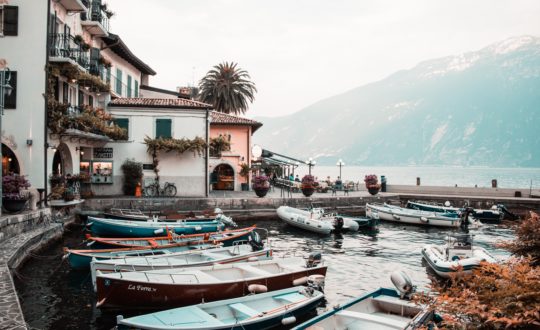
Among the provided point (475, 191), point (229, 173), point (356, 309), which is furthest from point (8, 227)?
point (475, 191)

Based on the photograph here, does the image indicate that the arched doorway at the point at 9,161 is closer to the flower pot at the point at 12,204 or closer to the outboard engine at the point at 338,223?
the flower pot at the point at 12,204

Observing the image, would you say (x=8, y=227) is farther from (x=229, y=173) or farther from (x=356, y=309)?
(x=229, y=173)

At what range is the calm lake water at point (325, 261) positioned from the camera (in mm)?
12852

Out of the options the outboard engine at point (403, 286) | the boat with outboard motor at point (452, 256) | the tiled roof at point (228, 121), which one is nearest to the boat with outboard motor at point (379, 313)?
the outboard engine at point (403, 286)

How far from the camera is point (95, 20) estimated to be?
1235 inches

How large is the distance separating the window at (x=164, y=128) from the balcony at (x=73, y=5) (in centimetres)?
1001

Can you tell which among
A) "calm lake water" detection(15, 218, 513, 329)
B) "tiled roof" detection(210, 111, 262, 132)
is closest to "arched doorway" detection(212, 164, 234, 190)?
"tiled roof" detection(210, 111, 262, 132)

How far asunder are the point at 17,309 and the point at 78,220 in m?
17.9

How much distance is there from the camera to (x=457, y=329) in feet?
17.3

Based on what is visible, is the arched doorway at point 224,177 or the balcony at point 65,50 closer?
the balcony at point 65,50

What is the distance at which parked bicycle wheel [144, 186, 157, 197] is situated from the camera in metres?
34.4

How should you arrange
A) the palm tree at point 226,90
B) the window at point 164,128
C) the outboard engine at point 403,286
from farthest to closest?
1. the palm tree at point 226,90
2. the window at point 164,128
3. the outboard engine at point 403,286

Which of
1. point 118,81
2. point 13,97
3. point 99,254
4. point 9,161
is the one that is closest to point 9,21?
point 13,97

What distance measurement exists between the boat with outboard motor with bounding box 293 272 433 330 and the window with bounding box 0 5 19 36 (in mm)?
22252
